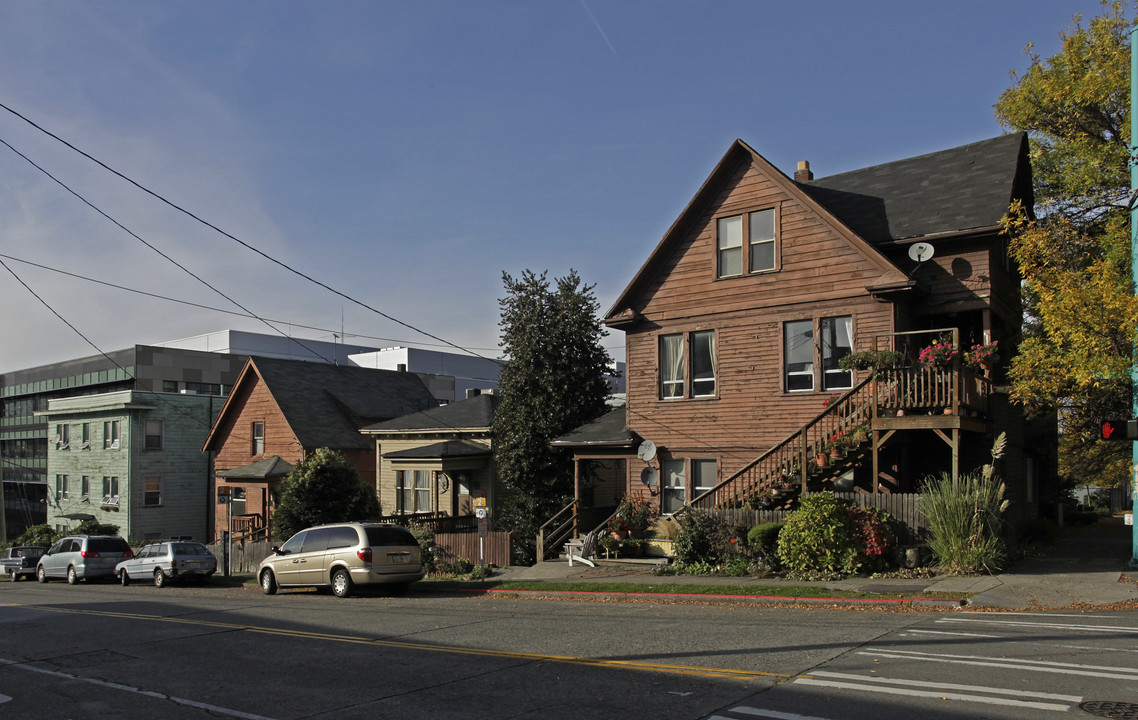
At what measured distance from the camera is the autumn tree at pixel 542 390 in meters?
Result: 28.1

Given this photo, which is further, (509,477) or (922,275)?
(509,477)

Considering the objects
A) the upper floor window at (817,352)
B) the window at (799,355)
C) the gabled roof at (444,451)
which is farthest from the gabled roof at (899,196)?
the gabled roof at (444,451)

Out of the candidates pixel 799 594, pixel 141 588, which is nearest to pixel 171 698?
pixel 799 594

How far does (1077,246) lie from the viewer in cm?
1844

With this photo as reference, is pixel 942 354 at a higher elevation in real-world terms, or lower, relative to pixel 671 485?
higher

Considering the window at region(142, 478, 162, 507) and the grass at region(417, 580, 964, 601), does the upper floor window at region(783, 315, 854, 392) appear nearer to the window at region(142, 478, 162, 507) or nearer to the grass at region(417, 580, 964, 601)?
the grass at region(417, 580, 964, 601)

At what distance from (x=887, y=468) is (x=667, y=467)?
6.03 meters

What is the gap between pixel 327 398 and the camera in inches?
1588

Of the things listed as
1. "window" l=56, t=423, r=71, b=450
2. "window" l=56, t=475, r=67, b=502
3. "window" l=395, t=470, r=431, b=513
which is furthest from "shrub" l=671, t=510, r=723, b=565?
"window" l=56, t=475, r=67, b=502

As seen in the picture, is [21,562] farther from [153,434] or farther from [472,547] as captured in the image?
[472,547]

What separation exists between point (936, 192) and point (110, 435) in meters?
41.9

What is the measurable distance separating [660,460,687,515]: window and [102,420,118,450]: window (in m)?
33.5

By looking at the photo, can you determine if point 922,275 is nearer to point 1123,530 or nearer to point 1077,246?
point 1077,246

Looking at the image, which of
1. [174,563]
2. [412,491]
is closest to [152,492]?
[412,491]
